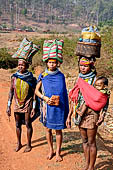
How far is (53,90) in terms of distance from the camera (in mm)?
3281

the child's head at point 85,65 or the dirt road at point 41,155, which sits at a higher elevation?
the child's head at point 85,65

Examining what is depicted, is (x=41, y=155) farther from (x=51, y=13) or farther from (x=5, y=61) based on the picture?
(x=51, y=13)

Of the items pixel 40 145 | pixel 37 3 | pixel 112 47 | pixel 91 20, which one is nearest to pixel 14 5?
pixel 37 3

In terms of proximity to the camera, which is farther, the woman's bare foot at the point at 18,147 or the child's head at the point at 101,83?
the woman's bare foot at the point at 18,147

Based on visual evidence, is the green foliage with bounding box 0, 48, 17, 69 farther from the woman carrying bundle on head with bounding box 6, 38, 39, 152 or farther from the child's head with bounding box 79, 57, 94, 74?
the child's head with bounding box 79, 57, 94, 74

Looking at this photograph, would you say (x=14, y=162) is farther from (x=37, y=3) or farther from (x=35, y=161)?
(x=37, y=3)

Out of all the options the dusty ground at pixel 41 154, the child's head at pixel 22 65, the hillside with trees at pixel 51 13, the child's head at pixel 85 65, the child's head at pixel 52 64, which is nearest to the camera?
the child's head at pixel 85 65

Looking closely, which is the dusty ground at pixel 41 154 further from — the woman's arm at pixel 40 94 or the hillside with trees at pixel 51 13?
the hillside with trees at pixel 51 13

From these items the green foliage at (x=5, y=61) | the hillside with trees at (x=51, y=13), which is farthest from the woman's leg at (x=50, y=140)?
the hillside with trees at (x=51, y=13)

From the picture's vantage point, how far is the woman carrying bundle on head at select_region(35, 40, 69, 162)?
320 centimetres

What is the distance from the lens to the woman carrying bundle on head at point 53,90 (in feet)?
10.5

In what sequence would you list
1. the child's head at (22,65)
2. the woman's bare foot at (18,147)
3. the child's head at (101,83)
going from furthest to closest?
the woman's bare foot at (18,147), the child's head at (22,65), the child's head at (101,83)

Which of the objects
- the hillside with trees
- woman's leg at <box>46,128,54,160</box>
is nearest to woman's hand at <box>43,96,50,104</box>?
woman's leg at <box>46,128,54,160</box>

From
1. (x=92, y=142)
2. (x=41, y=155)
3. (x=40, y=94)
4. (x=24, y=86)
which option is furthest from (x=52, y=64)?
(x=41, y=155)
